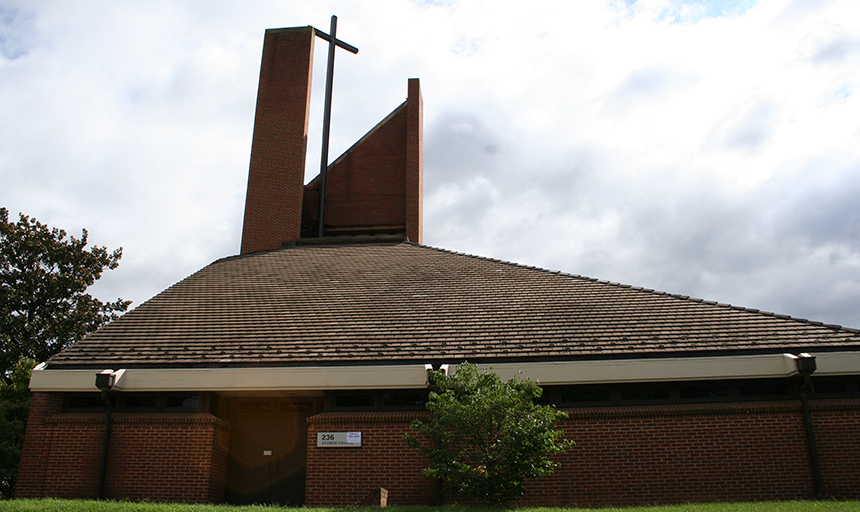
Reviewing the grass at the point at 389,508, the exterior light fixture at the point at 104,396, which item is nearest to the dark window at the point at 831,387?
the grass at the point at 389,508

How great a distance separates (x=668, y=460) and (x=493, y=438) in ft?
10.5

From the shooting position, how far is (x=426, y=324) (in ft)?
39.0

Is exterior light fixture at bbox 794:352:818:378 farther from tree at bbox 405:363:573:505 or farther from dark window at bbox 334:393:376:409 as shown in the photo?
dark window at bbox 334:393:376:409

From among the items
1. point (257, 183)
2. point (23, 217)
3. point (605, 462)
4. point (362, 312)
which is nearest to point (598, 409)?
point (605, 462)

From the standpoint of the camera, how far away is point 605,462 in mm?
10117

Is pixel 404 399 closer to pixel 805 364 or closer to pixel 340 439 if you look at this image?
pixel 340 439

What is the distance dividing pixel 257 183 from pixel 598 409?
44.9 ft

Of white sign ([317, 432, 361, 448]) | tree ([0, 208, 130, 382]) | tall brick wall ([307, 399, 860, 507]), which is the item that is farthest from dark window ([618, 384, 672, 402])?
tree ([0, 208, 130, 382])

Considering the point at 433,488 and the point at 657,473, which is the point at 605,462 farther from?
the point at 433,488

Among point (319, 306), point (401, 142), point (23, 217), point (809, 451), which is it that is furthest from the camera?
point (23, 217)

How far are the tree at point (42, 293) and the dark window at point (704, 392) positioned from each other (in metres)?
25.7

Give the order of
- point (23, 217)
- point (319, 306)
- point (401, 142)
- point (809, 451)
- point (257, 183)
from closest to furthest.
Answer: point (809, 451)
point (319, 306)
point (257, 183)
point (401, 142)
point (23, 217)

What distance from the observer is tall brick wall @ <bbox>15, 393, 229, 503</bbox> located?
10.6 meters

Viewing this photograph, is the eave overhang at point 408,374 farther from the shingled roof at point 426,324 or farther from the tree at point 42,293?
the tree at point 42,293
